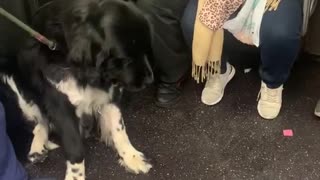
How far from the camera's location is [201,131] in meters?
2.29

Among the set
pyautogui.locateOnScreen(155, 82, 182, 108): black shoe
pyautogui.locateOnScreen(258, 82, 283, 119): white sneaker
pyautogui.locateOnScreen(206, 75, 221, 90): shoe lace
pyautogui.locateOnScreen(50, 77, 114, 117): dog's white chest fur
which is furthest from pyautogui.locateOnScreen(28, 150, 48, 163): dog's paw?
pyautogui.locateOnScreen(258, 82, 283, 119): white sneaker

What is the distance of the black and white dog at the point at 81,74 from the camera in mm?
1626

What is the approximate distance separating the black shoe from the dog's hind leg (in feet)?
0.99

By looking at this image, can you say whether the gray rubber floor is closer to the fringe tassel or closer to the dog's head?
the fringe tassel

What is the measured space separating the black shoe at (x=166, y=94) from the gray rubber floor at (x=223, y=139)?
3 cm

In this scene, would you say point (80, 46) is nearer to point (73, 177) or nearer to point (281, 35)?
point (73, 177)

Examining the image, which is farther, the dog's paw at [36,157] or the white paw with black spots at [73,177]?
the dog's paw at [36,157]

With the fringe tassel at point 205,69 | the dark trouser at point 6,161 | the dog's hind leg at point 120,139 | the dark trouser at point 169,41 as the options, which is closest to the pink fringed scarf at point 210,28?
the fringe tassel at point 205,69

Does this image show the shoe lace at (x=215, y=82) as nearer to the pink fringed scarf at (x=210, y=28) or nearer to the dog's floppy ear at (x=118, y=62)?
the pink fringed scarf at (x=210, y=28)

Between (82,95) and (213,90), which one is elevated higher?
(82,95)

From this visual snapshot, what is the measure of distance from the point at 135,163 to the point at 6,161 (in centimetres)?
51

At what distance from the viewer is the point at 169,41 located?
2.29 m

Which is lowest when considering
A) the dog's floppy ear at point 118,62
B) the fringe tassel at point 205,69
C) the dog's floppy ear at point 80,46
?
the fringe tassel at point 205,69

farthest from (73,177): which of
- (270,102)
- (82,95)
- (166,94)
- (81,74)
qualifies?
(270,102)
